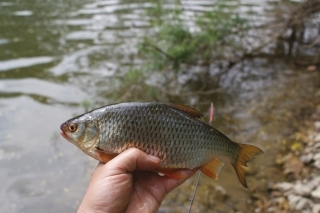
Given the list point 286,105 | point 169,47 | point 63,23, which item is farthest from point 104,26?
point 286,105

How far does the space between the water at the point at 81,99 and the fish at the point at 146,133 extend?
2470mm

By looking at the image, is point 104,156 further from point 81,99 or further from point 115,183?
point 81,99

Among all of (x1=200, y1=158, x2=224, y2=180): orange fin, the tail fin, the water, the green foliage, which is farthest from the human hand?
the green foliage

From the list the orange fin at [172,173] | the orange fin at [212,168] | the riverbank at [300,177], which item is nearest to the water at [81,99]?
the riverbank at [300,177]

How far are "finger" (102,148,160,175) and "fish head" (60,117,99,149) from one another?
0.24 m

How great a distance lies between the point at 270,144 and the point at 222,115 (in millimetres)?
1464

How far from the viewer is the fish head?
255 centimetres

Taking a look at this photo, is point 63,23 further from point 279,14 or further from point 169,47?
point 279,14

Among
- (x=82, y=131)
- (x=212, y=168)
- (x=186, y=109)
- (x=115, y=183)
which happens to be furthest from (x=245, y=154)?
(x=82, y=131)

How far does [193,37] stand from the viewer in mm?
7836

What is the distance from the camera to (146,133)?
259cm

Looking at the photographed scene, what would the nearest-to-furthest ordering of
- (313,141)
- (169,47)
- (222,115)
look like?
(313,141), (222,115), (169,47)

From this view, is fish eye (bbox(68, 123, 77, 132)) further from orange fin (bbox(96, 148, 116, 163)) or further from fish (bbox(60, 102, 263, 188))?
orange fin (bbox(96, 148, 116, 163))

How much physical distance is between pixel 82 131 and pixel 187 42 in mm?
5638
